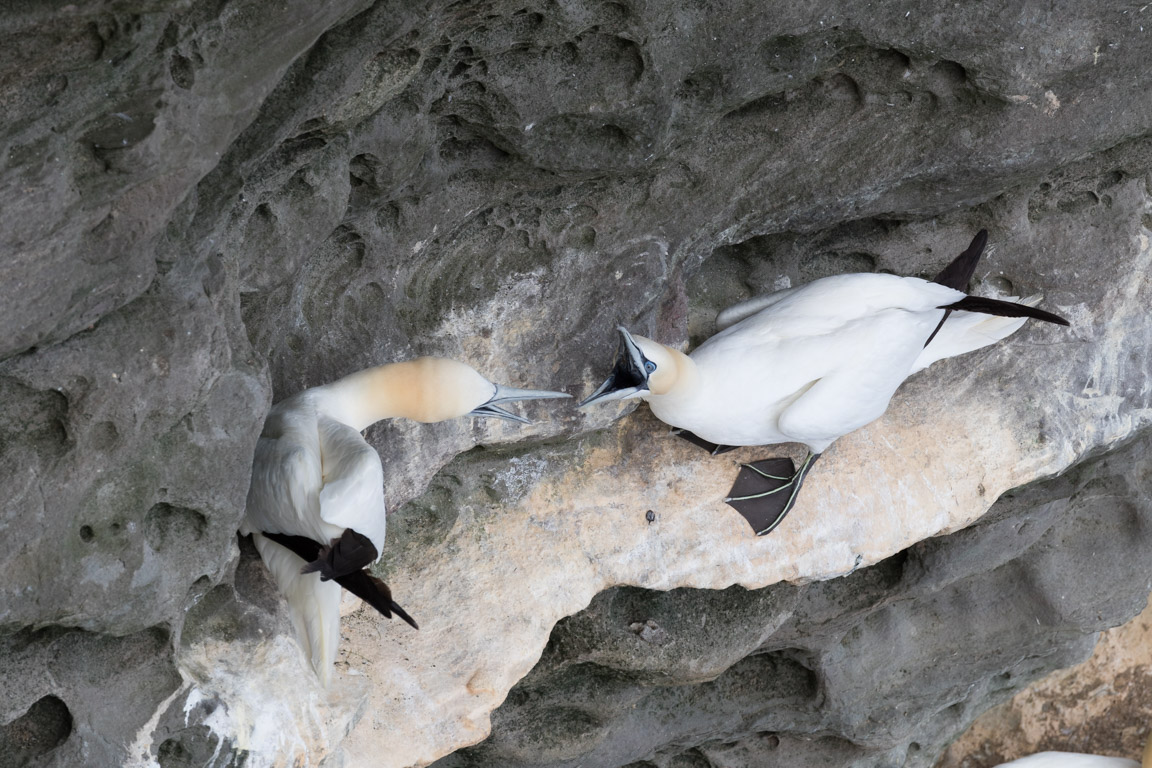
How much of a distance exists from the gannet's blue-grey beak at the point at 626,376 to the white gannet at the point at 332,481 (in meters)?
0.29

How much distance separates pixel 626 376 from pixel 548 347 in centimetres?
30

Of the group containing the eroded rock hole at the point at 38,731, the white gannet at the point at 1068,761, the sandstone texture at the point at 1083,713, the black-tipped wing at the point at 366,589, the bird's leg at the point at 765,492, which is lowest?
the sandstone texture at the point at 1083,713

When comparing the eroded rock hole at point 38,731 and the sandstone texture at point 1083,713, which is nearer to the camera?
the eroded rock hole at point 38,731

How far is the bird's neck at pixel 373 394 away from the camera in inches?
96.0

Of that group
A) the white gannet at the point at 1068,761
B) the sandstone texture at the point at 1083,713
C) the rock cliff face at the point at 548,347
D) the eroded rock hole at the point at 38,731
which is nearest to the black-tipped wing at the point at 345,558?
the rock cliff face at the point at 548,347

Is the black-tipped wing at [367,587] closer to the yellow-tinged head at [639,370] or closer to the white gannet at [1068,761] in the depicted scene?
the yellow-tinged head at [639,370]

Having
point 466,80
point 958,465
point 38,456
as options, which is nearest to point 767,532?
point 958,465

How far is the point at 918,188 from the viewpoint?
311 centimetres

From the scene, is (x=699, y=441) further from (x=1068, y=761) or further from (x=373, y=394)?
(x=1068, y=761)

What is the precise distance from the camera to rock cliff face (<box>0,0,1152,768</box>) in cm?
172

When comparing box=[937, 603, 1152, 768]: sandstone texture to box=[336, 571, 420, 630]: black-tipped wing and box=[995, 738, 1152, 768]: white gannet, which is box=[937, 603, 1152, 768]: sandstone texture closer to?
box=[995, 738, 1152, 768]: white gannet

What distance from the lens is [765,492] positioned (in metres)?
3.23

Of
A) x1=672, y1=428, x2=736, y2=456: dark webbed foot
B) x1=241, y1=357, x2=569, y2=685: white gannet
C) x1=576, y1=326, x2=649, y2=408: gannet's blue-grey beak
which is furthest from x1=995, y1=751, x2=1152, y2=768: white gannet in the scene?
x1=241, y1=357, x2=569, y2=685: white gannet

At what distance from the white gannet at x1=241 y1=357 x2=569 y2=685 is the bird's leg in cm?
96
